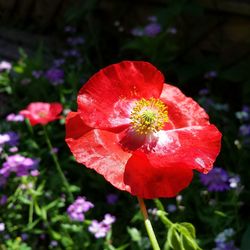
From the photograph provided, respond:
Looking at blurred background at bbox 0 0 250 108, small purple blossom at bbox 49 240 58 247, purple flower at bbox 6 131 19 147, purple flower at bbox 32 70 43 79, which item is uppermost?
purple flower at bbox 6 131 19 147

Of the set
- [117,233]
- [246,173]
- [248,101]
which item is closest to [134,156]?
[117,233]

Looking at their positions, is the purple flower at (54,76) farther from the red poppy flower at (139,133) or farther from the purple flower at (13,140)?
the red poppy flower at (139,133)

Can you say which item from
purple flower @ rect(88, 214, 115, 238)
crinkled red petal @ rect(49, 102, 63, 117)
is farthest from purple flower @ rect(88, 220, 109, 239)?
crinkled red petal @ rect(49, 102, 63, 117)

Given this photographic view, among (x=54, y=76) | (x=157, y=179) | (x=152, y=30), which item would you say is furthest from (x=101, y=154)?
(x=152, y=30)

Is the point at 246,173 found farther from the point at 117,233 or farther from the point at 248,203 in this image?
the point at 117,233

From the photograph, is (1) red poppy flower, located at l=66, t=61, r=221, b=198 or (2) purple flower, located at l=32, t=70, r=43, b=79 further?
(2) purple flower, located at l=32, t=70, r=43, b=79

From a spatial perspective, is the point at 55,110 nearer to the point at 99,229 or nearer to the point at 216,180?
the point at 99,229

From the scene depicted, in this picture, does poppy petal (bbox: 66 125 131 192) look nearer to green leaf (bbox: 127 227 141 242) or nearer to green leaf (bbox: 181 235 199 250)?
green leaf (bbox: 181 235 199 250)
